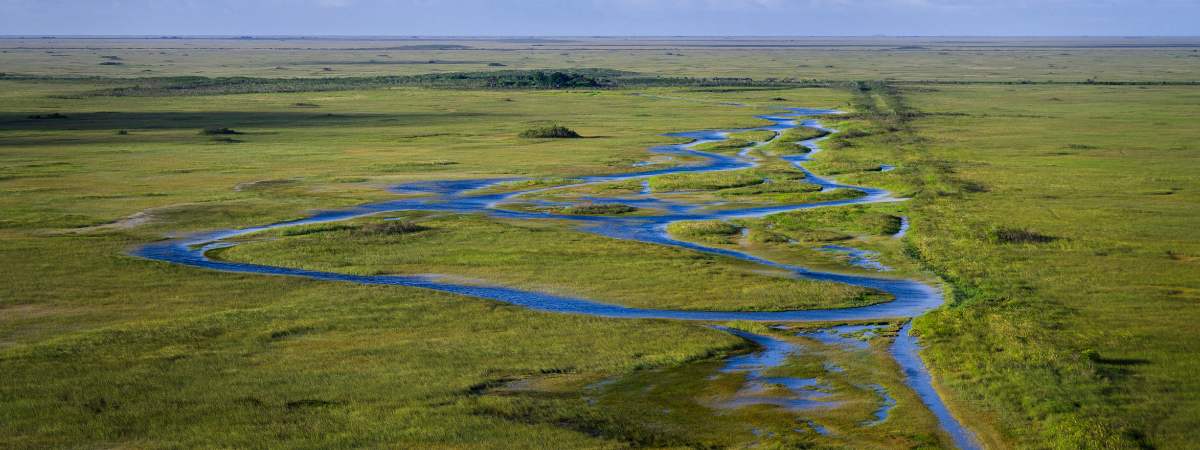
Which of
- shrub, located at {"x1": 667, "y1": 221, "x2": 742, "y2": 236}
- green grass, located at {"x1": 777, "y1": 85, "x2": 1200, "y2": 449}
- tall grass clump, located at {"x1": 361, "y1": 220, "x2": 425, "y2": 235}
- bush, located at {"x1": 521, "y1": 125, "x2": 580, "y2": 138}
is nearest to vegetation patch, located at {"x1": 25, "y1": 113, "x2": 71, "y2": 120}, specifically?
bush, located at {"x1": 521, "y1": 125, "x2": 580, "y2": 138}

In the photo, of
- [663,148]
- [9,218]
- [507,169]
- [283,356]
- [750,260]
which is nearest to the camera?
[283,356]

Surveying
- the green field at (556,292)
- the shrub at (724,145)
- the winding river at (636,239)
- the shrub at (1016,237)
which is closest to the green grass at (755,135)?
the shrub at (724,145)

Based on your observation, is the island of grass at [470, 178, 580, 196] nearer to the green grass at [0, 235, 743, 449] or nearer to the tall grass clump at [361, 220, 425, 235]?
the tall grass clump at [361, 220, 425, 235]

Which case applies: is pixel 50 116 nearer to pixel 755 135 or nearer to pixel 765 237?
pixel 755 135

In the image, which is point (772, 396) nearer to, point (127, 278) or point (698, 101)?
point (127, 278)

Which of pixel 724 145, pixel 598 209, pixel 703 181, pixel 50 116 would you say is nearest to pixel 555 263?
pixel 598 209

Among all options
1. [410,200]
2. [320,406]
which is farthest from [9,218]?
[320,406]

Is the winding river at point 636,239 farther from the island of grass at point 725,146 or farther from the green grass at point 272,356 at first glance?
the island of grass at point 725,146
